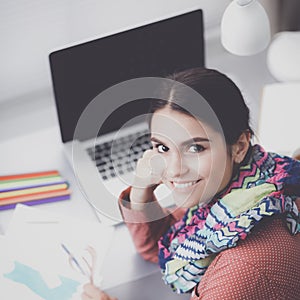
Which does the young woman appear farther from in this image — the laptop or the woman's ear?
the laptop

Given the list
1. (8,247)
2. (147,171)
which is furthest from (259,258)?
(8,247)

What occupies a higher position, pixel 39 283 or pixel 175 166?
pixel 175 166

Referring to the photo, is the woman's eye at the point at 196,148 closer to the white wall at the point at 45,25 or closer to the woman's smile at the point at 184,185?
the woman's smile at the point at 184,185

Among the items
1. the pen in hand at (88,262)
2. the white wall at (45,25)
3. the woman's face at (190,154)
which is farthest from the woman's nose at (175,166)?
the white wall at (45,25)

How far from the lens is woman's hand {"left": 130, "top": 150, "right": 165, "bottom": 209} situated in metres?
1.10

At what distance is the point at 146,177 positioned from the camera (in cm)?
115

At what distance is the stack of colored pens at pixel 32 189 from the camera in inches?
52.2

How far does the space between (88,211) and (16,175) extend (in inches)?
6.6

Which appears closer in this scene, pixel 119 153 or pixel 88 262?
pixel 88 262

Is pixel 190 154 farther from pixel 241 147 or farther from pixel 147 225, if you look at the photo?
pixel 147 225

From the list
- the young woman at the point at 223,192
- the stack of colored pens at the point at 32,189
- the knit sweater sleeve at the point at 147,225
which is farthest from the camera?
the stack of colored pens at the point at 32,189

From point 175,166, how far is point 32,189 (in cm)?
39

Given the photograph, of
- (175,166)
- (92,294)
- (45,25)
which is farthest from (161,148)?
(45,25)

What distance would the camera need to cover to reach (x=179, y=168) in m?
1.04
